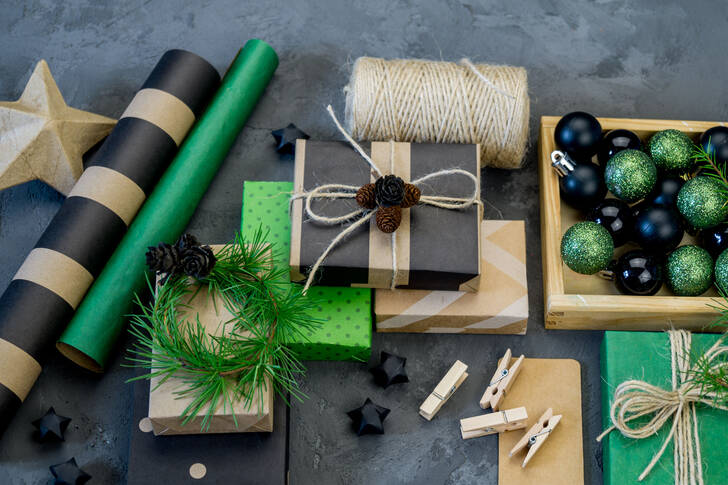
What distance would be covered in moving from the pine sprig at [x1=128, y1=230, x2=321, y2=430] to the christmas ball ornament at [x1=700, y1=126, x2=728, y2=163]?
0.81 metres

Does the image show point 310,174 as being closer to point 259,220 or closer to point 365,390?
point 259,220

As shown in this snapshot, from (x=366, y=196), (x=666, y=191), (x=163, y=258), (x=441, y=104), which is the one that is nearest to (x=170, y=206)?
(x=163, y=258)

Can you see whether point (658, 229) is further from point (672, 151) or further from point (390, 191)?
point (390, 191)

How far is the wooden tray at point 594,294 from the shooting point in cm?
135

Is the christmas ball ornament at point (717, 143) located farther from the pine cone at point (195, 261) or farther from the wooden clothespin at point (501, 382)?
the pine cone at point (195, 261)

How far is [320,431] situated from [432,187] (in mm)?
500

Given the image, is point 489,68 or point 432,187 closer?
point 432,187

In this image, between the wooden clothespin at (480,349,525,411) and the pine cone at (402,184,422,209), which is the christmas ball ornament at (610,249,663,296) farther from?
the pine cone at (402,184,422,209)

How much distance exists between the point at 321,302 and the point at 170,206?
0.35 m

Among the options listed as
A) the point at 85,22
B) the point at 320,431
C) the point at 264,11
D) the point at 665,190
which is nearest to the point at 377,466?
the point at 320,431

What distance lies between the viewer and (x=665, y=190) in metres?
1.38

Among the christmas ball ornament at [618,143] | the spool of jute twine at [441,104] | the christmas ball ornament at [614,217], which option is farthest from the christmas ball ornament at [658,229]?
the spool of jute twine at [441,104]

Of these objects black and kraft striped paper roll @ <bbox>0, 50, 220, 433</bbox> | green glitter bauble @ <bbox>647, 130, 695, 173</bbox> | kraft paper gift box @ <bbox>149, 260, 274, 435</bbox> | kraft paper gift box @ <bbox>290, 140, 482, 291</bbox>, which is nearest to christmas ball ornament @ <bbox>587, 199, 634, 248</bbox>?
green glitter bauble @ <bbox>647, 130, 695, 173</bbox>

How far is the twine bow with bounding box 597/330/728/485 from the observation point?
1.27 metres
